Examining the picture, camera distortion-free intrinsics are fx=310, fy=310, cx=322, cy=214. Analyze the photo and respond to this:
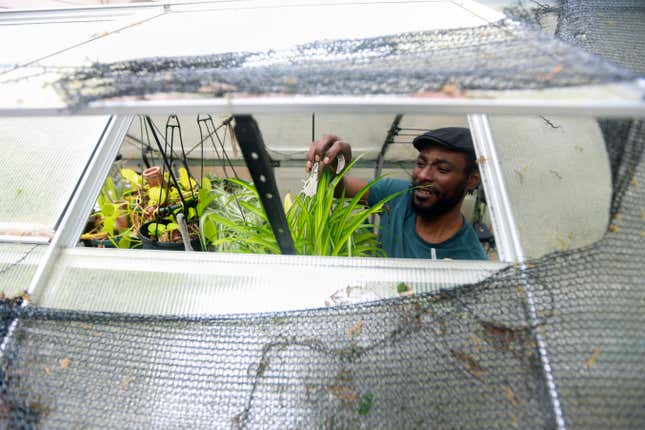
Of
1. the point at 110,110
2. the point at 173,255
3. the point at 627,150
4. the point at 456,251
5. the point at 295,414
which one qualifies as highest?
the point at 110,110

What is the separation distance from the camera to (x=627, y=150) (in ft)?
2.09

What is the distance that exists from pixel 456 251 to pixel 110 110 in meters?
1.33

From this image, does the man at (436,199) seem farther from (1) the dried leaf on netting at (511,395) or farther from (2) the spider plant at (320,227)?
(1) the dried leaf on netting at (511,395)

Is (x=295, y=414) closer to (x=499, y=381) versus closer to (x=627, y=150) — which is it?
(x=499, y=381)

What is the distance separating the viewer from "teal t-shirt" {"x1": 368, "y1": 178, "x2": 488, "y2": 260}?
1.39 metres

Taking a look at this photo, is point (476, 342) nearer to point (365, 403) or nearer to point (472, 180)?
point (365, 403)

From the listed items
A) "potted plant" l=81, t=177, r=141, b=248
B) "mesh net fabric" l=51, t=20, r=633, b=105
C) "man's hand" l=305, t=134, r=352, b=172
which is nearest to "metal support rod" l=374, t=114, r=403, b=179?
"man's hand" l=305, t=134, r=352, b=172

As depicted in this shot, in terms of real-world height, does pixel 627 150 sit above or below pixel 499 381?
above

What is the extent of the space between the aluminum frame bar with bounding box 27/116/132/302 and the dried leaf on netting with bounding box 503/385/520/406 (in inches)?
44.6

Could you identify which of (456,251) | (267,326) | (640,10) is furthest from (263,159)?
(640,10)

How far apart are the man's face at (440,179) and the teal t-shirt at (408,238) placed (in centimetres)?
12

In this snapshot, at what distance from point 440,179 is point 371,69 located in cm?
88

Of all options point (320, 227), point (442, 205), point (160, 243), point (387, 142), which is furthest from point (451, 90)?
point (387, 142)

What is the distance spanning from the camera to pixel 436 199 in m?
1.38
